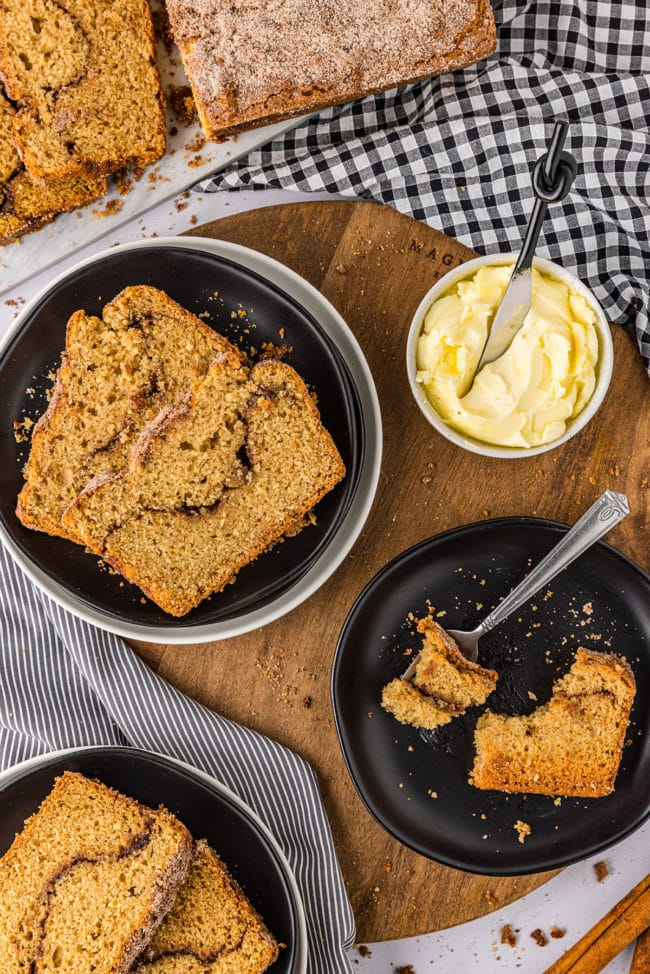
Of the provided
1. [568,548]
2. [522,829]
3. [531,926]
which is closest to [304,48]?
[568,548]

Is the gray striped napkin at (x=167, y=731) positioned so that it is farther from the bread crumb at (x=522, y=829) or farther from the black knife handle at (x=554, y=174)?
the black knife handle at (x=554, y=174)

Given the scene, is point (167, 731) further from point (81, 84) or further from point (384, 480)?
point (81, 84)

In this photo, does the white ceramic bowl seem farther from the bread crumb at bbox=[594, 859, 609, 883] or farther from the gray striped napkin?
the bread crumb at bbox=[594, 859, 609, 883]

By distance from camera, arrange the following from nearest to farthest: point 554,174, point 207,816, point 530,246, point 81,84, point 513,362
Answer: point 554,174, point 530,246, point 513,362, point 207,816, point 81,84

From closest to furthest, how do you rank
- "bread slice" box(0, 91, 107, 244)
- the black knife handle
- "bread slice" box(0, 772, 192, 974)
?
the black knife handle, "bread slice" box(0, 772, 192, 974), "bread slice" box(0, 91, 107, 244)

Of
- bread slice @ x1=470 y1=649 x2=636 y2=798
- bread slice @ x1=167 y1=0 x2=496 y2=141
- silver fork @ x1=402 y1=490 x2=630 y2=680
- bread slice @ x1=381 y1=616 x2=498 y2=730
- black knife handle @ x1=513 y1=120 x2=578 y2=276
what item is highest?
bread slice @ x1=167 y1=0 x2=496 y2=141

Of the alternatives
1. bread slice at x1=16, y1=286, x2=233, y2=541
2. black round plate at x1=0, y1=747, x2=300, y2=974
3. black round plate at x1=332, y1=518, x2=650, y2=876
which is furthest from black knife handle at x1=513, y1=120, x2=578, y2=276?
black round plate at x1=0, y1=747, x2=300, y2=974
